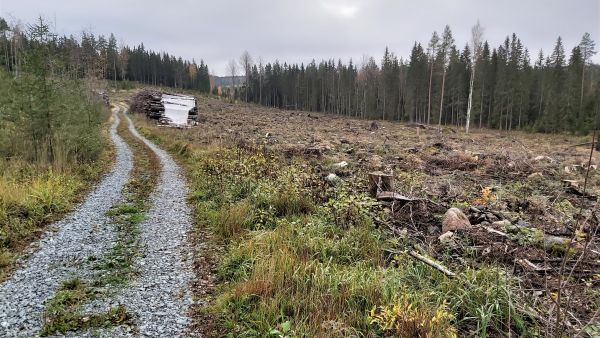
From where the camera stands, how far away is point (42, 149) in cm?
1211

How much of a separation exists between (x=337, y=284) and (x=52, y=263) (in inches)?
188

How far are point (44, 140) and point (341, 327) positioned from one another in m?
12.7

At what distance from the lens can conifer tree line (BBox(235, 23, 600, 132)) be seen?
1870 inches

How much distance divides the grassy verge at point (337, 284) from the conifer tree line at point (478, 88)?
3726 centimetres

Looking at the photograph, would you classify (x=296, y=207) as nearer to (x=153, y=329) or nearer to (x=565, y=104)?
(x=153, y=329)

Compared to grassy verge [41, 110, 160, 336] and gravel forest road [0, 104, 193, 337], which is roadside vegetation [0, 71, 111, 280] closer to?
gravel forest road [0, 104, 193, 337]

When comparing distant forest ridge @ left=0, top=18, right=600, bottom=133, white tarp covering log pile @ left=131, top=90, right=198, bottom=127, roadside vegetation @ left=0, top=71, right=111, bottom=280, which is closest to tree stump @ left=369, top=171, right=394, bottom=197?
roadside vegetation @ left=0, top=71, right=111, bottom=280

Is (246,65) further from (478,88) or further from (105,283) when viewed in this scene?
(105,283)

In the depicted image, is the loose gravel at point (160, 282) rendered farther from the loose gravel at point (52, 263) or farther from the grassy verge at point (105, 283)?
the loose gravel at point (52, 263)

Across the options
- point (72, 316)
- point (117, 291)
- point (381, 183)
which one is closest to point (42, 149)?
point (117, 291)

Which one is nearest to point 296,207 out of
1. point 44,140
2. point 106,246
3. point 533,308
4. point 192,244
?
point 192,244

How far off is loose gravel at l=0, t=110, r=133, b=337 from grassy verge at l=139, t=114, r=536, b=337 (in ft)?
6.77

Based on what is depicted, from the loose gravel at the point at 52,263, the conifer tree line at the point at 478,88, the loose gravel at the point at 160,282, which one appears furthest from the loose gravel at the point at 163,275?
the conifer tree line at the point at 478,88

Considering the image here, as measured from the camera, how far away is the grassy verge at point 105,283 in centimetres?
417
